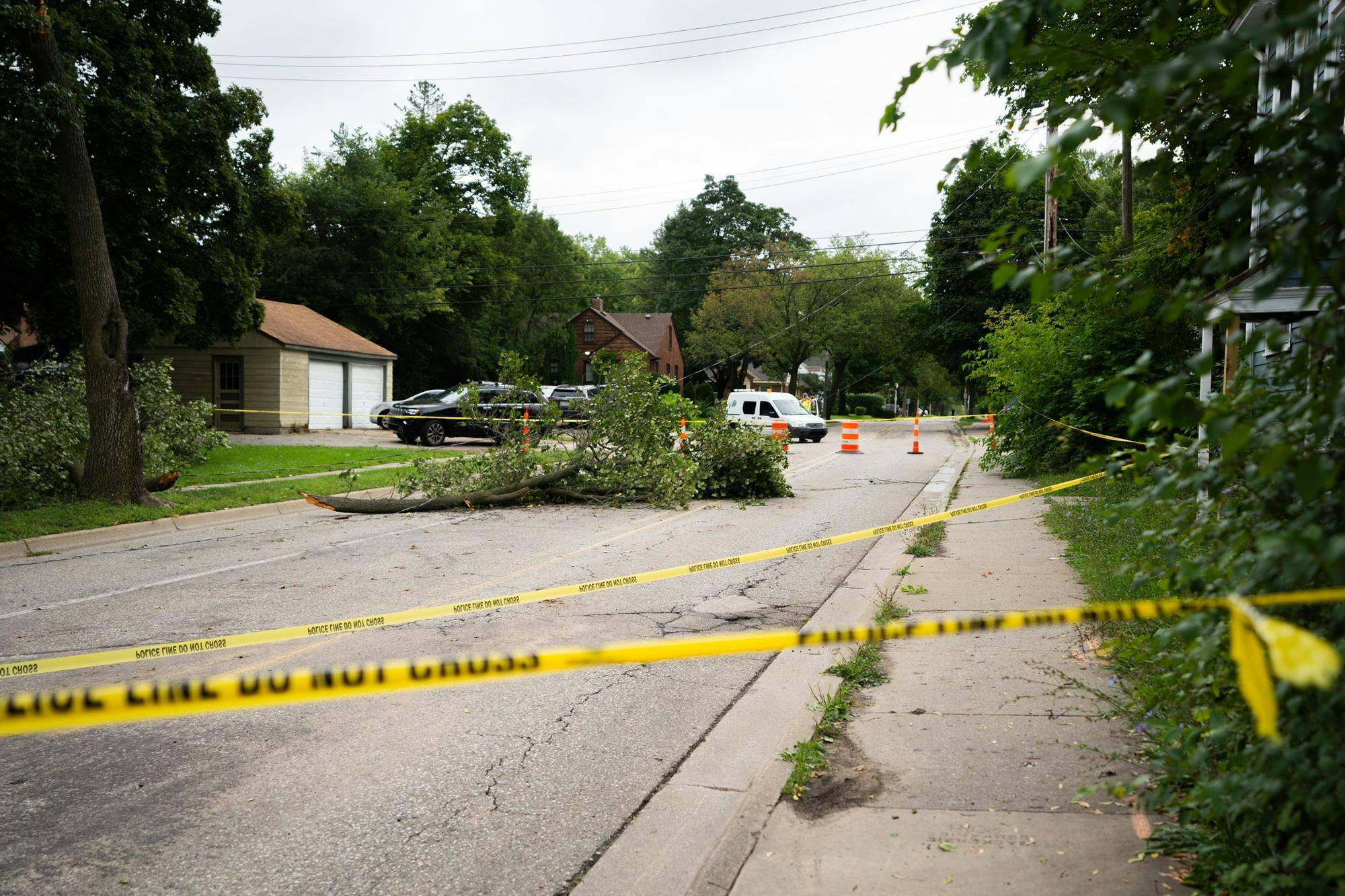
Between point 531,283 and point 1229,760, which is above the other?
point 531,283

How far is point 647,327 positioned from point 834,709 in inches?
2812

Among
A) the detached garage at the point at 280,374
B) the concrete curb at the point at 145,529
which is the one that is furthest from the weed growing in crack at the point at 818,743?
the detached garage at the point at 280,374

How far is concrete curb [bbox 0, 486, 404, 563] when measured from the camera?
1057 centimetres

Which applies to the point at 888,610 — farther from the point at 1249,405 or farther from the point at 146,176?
the point at 146,176

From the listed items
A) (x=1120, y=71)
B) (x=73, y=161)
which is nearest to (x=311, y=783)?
(x=1120, y=71)

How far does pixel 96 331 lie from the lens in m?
13.0

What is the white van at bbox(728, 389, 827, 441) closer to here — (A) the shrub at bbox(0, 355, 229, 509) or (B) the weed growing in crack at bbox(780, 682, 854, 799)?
(A) the shrub at bbox(0, 355, 229, 509)

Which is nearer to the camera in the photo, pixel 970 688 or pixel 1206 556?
pixel 1206 556

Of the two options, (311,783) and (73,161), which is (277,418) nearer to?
(73,161)

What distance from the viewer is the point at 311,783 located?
4129 millimetres

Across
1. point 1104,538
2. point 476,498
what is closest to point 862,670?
point 1104,538

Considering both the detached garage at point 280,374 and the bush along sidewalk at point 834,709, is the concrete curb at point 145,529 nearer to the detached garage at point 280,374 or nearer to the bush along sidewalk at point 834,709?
the bush along sidewalk at point 834,709

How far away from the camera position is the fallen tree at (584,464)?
45.8 feet

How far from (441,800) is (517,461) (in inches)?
413
